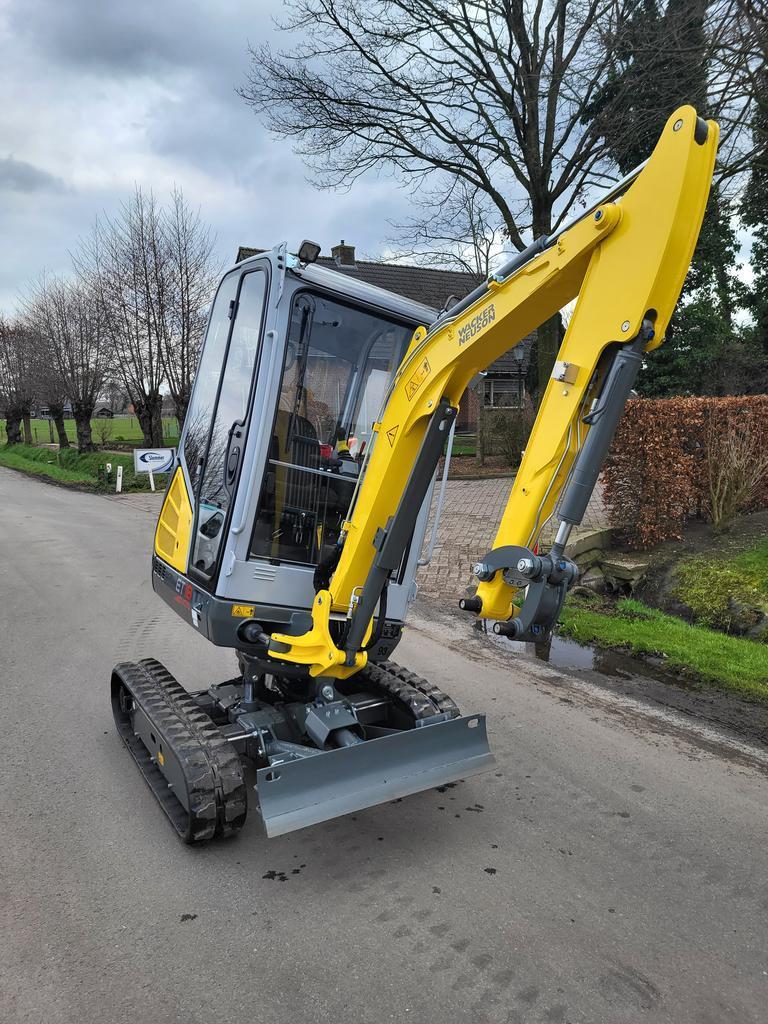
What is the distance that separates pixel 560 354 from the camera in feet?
9.30

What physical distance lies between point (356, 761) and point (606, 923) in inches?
50.9

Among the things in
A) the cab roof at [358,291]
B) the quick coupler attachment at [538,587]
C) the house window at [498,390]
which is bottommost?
the quick coupler attachment at [538,587]

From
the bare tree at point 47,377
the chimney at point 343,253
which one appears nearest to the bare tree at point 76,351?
the bare tree at point 47,377

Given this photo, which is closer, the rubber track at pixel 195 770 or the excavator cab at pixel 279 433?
the rubber track at pixel 195 770

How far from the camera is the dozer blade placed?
328 centimetres

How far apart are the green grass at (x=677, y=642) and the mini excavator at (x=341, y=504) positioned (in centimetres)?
300

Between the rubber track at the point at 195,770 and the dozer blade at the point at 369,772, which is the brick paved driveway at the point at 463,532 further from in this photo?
the rubber track at the point at 195,770

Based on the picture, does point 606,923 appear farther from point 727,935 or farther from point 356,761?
point 356,761

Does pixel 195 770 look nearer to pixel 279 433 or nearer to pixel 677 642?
pixel 279 433

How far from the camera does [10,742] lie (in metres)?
4.64

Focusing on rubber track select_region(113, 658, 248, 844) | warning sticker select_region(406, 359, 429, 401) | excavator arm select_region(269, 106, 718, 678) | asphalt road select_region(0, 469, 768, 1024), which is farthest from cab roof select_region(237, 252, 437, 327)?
asphalt road select_region(0, 469, 768, 1024)

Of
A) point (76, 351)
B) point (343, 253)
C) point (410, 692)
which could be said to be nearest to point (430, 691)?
point (410, 692)

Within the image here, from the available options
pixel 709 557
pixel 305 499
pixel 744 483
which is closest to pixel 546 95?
pixel 744 483

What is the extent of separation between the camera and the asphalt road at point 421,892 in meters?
2.67
